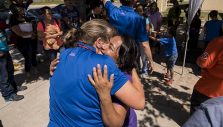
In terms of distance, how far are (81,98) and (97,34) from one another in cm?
44

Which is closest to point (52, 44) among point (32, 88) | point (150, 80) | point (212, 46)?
point (32, 88)

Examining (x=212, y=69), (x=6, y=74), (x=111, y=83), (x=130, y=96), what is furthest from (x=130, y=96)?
(x=6, y=74)

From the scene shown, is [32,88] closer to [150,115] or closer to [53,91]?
[150,115]

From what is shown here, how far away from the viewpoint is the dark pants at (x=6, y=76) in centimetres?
531

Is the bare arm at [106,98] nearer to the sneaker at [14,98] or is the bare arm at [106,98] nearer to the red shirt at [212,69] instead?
the red shirt at [212,69]

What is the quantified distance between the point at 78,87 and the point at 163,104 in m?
3.84

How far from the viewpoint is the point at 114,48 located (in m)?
1.99

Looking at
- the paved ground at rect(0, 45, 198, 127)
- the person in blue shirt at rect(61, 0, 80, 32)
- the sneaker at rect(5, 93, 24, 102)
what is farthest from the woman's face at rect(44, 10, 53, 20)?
the sneaker at rect(5, 93, 24, 102)

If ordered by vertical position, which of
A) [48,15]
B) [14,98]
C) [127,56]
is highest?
[48,15]

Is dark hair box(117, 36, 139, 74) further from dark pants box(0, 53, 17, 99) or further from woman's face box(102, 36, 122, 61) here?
dark pants box(0, 53, 17, 99)

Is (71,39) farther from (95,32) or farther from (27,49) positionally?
(27,49)

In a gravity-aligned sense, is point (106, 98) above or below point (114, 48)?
below

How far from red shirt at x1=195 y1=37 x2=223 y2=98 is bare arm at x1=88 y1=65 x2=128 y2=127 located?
183 cm

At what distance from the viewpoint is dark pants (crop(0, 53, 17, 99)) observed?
531cm
